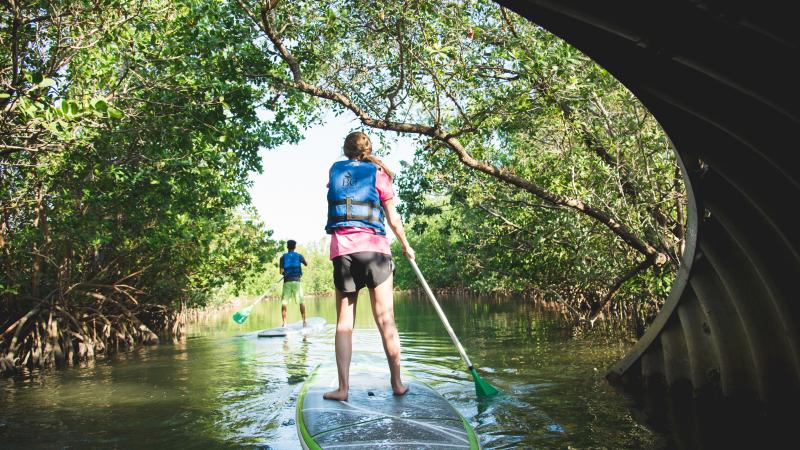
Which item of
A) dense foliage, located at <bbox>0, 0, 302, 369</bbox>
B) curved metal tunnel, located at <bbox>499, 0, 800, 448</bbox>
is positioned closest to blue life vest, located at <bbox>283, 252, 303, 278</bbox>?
dense foliage, located at <bbox>0, 0, 302, 369</bbox>

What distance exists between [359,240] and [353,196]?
35cm

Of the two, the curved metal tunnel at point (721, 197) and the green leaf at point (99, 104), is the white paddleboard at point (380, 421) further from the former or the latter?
the green leaf at point (99, 104)

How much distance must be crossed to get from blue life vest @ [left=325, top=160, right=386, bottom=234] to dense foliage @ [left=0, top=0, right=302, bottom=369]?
298 cm

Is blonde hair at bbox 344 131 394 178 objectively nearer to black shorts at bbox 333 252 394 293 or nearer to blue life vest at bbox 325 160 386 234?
blue life vest at bbox 325 160 386 234

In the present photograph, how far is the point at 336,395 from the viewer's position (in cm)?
475

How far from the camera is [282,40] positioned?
8906mm

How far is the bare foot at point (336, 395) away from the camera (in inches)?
185

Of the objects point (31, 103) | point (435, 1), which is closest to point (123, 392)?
point (31, 103)

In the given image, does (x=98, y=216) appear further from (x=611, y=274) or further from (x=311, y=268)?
(x=311, y=268)

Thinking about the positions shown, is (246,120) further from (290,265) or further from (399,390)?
(399,390)

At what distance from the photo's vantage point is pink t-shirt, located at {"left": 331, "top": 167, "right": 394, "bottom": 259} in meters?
4.59

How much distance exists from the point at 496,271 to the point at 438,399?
601 inches

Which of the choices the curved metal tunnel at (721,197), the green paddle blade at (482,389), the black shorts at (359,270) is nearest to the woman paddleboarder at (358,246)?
the black shorts at (359,270)

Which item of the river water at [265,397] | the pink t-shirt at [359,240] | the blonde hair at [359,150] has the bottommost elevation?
the river water at [265,397]
